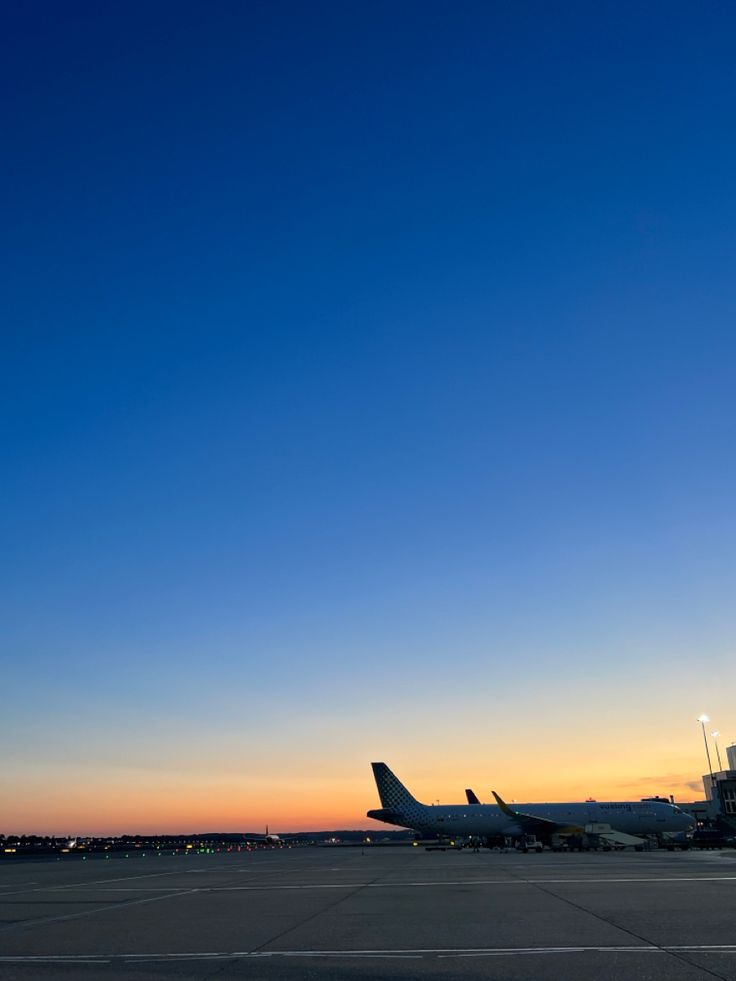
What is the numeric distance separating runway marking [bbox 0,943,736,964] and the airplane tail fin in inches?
3797

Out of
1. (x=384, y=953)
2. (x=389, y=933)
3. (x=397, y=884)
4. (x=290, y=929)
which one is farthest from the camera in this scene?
(x=397, y=884)

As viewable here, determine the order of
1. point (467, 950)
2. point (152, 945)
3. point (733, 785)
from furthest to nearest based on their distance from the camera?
point (733, 785), point (152, 945), point (467, 950)

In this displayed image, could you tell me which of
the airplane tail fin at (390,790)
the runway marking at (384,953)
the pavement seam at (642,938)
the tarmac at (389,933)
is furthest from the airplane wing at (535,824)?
the runway marking at (384,953)

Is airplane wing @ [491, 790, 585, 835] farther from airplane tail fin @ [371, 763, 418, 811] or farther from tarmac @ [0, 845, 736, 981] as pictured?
tarmac @ [0, 845, 736, 981]

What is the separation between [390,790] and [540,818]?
2135 centimetres

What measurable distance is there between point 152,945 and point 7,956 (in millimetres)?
2309

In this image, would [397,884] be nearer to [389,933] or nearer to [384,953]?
[389,933]

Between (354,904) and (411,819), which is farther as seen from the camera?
(411,819)

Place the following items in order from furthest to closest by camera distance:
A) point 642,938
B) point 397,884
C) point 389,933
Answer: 1. point 397,884
2. point 389,933
3. point 642,938

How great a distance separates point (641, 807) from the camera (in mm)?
92375

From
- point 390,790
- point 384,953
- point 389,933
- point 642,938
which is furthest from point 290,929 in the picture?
point 390,790

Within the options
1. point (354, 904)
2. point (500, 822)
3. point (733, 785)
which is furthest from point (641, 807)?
point (354, 904)

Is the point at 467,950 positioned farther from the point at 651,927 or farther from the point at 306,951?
the point at 651,927

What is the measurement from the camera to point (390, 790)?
10475 cm
